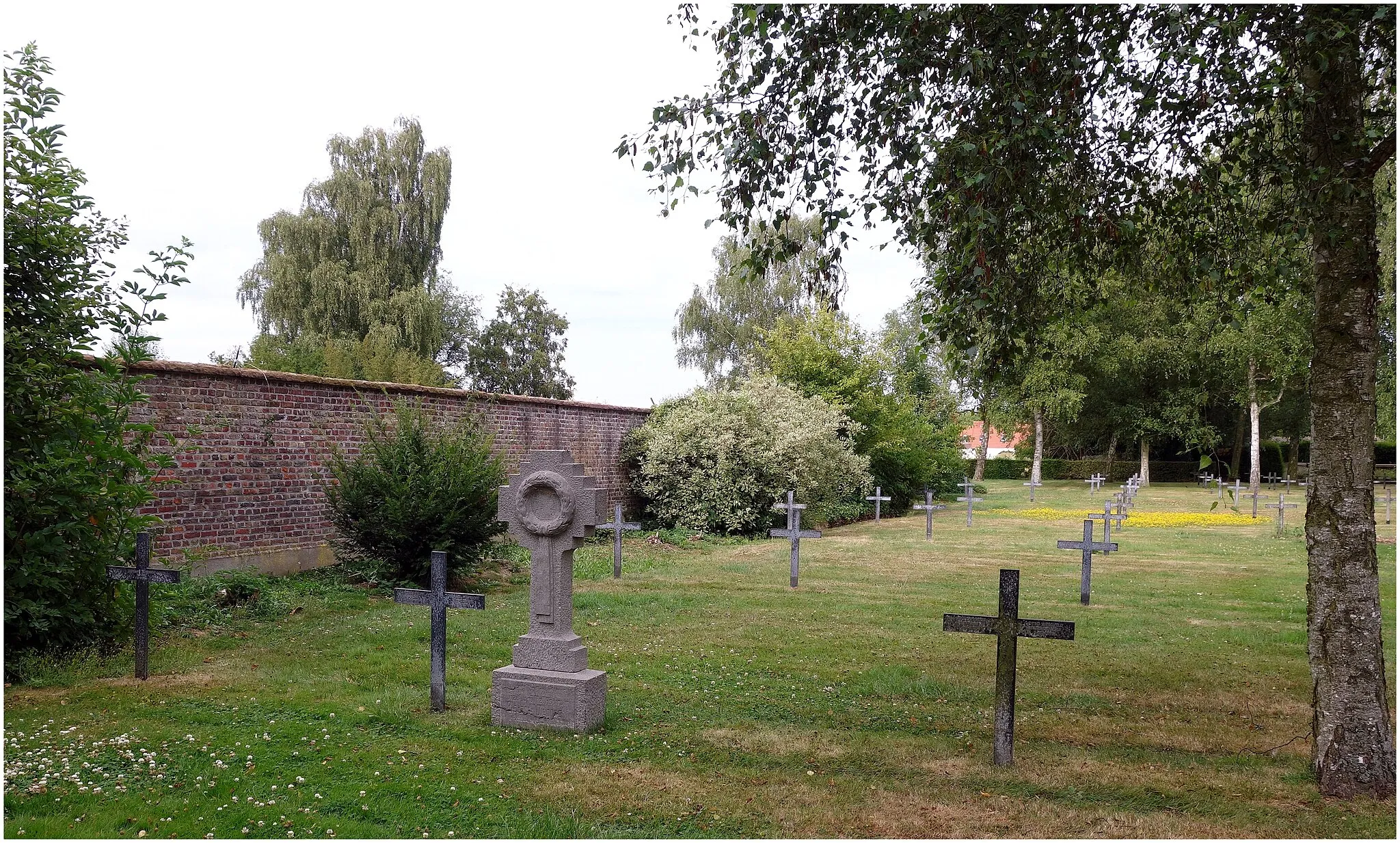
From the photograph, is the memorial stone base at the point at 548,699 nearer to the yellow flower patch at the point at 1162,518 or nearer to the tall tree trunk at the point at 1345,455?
the tall tree trunk at the point at 1345,455

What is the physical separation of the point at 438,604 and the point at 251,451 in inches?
259

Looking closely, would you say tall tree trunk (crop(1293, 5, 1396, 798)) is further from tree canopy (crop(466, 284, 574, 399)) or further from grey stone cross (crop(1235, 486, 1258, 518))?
tree canopy (crop(466, 284, 574, 399))

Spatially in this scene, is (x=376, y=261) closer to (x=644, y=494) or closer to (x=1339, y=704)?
(x=644, y=494)

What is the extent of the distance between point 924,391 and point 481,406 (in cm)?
3058

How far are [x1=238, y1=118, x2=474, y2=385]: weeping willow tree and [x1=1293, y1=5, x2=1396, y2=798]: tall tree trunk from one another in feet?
84.2

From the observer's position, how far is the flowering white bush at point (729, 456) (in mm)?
19375

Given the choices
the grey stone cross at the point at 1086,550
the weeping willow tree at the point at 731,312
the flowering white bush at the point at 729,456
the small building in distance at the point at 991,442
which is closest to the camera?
the grey stone cross at the point at 1086,550

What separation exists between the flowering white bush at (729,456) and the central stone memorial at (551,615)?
42.1 feet

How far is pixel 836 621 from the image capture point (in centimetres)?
1027

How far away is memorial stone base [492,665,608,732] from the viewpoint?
19.9ft

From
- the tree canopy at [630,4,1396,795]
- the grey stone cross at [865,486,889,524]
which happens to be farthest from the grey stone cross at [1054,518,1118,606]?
the grey stone cross at [865,486,889,524]

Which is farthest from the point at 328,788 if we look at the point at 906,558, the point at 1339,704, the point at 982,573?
the point at 906,558

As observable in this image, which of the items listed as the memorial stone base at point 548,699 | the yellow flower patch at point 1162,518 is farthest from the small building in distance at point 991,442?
the memorial stone base at point 548,699

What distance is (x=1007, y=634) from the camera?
560cm
